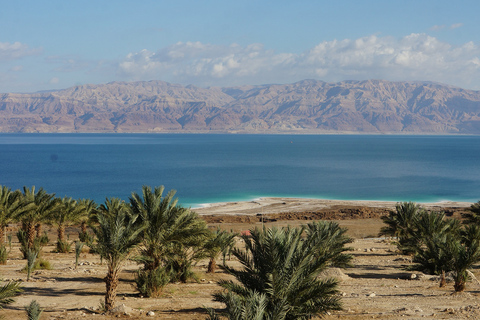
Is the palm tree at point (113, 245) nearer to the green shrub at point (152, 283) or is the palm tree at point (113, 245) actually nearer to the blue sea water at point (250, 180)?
the green shrub at point (152, 283)

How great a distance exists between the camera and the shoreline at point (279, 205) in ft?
177

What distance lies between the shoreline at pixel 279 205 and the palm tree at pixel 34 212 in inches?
1033

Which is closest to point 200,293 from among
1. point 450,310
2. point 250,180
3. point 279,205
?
point 450,310

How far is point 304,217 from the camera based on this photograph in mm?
49406

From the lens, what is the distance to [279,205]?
58.3 m

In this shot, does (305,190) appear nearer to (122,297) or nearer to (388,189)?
(388,189)

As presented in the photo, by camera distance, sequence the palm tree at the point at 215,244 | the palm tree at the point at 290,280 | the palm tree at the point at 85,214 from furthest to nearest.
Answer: the palm tree at the point at 85,214 < the palm tree at the point at 215,244 < the palm tree at the point at 290,280

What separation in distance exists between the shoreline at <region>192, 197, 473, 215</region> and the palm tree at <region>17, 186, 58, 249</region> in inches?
1033

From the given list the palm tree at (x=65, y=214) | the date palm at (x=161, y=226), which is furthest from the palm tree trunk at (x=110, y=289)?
the palm tree at (x=65, y=214)

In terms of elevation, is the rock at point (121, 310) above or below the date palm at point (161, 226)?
below

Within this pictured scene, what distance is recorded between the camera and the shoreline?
5400 centimetres

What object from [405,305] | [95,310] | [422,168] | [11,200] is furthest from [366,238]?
[422,168]

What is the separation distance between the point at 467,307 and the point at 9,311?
13.3 metres

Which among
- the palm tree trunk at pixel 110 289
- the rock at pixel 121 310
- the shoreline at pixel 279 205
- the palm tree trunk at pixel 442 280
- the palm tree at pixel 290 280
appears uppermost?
the palm tree at pixel 290 280
